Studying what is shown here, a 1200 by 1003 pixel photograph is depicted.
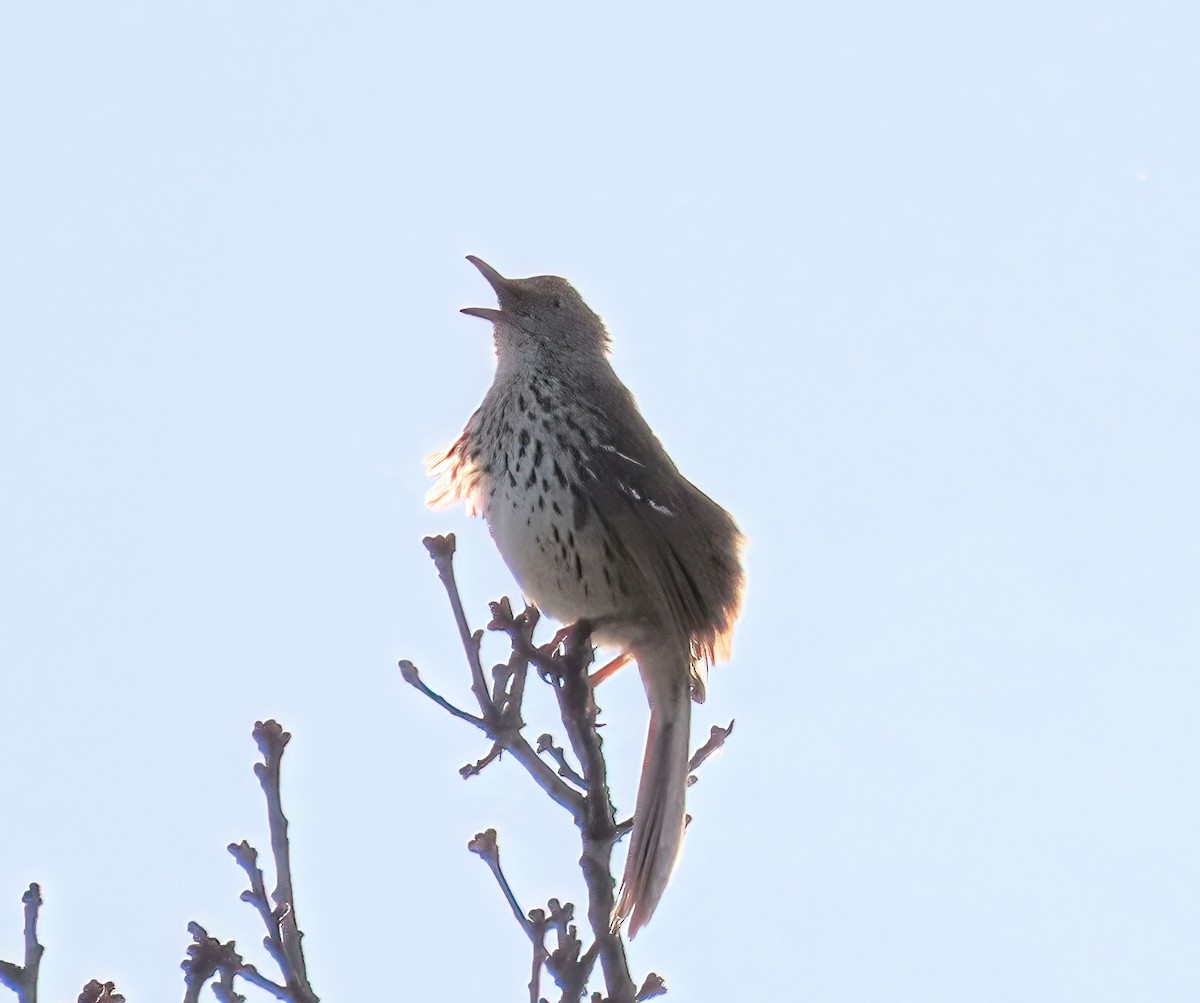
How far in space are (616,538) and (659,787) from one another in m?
0.86

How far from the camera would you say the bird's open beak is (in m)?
6.45

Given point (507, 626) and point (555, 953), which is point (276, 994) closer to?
point (555, 953)

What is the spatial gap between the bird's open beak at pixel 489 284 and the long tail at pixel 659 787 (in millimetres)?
1575

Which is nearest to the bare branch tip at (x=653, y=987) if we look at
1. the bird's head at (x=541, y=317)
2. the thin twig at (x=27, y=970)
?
the thin twig at (x=27, y=970)

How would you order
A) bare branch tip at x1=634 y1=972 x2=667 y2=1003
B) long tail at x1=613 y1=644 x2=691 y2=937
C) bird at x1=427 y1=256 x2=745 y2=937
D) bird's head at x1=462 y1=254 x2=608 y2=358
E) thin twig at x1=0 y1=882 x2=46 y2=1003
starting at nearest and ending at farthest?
thin twig at x1=0 y1=882 x2=46 y2=1003, bare branch tip at x1=634 y1=972 x2=667 y2=1003, long tail at x1=613 y1=644 x2=691 y2=937, bird at x1=427 y1=256 x2=745 y2=937, bird's head at x1=462 y1=254 x2=608 y2=358

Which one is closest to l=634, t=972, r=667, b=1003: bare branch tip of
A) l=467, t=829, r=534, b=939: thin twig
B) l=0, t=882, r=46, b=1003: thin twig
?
l=467, t=829, r=534, b=939: thin twig

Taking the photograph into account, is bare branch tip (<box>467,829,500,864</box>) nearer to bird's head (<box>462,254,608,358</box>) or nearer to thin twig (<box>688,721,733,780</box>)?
thin twig (<box>688,721,733,780</box>)

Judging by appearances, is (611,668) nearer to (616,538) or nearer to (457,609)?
(616,538)

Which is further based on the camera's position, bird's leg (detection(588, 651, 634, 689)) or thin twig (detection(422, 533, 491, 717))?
bird's leg (detection(588, 651, 634, 689))

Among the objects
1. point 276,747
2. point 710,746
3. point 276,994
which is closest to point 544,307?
point 710,746

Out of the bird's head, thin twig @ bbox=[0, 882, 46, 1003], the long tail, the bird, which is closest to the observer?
thin twig @ bbox=[0, 882, 46, 1003]

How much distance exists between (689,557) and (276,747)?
210 centimetres

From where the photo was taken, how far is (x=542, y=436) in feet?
18.9

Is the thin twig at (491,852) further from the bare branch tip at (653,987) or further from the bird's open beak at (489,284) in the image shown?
the bird's open beak at (489,284)
